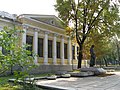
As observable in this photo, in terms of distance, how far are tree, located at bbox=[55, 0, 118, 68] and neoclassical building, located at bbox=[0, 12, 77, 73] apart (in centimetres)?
342

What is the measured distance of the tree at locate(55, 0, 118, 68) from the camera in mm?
27133

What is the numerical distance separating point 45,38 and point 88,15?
23.2 ft

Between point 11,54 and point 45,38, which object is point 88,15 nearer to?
point 45,38

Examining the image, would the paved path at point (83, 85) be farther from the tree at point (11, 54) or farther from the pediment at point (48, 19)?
the pediment at point (48, 19)

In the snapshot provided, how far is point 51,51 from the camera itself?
3238 centimetres

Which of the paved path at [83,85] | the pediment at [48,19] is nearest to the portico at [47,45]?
the pediment at [48,19]

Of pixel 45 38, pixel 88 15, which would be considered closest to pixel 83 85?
pixel 88 15

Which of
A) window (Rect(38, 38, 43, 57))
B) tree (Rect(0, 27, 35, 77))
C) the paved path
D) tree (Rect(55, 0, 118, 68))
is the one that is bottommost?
the paved path

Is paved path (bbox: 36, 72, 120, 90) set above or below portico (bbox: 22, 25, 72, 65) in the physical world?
below

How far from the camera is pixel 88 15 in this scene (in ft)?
90.9

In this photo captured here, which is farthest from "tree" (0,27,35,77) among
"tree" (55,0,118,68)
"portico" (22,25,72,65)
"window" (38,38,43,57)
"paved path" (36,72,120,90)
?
"window" (38,38,43,57)

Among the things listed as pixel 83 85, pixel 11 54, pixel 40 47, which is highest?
pixel 40 47

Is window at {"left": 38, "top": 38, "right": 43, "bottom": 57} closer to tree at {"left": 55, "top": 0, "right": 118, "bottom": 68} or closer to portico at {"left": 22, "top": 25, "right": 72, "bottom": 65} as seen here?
portico at {"left": 22, "top": 25, "right": 72, "bottom": 65}

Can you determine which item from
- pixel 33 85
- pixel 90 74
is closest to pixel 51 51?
pixel 90 74
